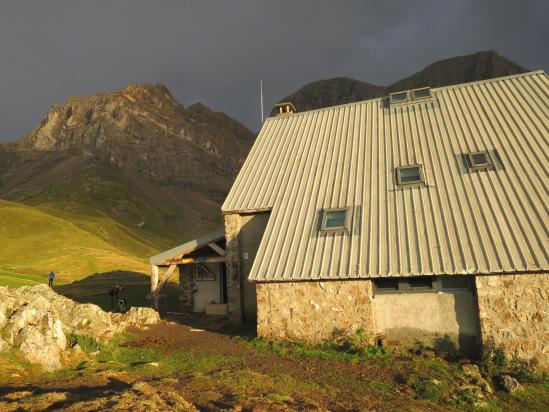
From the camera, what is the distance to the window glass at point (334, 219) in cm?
1429

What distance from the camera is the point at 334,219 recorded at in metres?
14.6

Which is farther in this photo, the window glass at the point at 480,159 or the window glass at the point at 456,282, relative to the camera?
the window glass at the point at 480,159

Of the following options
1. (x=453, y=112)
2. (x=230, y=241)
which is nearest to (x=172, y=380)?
(x=230, y=241)

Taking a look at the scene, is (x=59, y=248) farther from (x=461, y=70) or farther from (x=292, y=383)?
(x=461, y=70)

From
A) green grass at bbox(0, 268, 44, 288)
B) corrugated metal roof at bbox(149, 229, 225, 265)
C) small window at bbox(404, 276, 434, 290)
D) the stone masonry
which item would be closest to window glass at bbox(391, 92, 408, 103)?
the stone masonry

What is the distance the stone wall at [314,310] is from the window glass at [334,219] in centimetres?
242

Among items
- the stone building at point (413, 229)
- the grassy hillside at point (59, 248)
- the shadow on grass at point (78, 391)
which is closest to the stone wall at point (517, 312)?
the stone building at point (413, 229)

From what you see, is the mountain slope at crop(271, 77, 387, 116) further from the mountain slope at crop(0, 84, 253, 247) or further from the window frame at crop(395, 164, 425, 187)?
the window frame at crop(395, 164, 425, 187)

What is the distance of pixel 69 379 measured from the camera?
861 cm

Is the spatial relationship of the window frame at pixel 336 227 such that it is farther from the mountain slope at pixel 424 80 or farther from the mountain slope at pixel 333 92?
the mountain slope at pixel 333 92

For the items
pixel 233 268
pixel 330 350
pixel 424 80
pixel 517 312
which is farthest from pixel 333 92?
pixel 517 312

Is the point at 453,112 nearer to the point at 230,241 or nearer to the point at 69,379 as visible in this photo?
the point at 230,241

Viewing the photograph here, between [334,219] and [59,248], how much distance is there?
51.0 m

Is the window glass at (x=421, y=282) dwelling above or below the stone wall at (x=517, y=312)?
above
